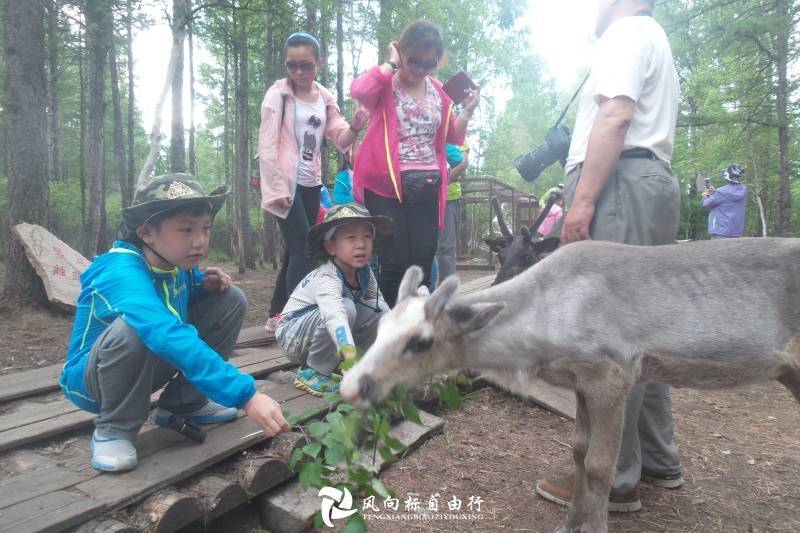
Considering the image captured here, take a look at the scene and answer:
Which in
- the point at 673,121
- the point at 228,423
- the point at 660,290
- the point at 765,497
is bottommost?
the point at 765,497

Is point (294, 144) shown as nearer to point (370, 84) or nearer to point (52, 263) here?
point (370, 84)

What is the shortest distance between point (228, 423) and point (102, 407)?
0.86 metres

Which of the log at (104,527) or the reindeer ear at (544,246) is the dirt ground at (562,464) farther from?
the reindeer ear at (544,246)

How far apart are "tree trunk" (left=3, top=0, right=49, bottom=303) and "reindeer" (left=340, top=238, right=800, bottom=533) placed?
6.83 metres

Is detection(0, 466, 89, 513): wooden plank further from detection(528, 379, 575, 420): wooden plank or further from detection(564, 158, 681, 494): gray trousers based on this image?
detection(528, 379, 575, 420): wooden plank

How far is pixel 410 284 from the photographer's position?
2918mm

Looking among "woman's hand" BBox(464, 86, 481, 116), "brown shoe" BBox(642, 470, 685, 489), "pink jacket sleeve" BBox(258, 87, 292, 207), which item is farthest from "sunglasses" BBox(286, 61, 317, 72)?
"brown shoe" BBox(642, 470, 685, 489)

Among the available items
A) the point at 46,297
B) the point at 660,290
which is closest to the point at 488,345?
the point at 660,290

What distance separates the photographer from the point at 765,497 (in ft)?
12.3

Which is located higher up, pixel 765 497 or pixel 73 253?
pixel 73 253

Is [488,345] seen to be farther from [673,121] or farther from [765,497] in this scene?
[765,497]

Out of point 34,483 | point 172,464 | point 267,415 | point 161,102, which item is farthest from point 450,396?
point 161,102

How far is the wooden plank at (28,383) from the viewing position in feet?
12.4

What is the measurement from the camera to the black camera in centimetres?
439
